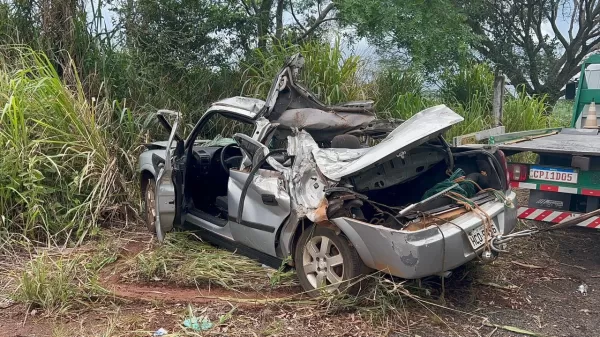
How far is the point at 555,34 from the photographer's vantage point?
1886cm

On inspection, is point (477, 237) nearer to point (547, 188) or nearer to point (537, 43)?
point (547, 188)

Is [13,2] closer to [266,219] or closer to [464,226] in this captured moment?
[266,219]

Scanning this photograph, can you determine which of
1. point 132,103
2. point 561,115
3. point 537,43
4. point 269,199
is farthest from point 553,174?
point 537,43

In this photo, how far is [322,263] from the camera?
4242mm

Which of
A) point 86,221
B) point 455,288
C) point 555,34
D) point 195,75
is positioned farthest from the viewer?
point 555,34

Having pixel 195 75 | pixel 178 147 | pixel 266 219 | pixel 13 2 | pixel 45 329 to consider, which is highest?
pixel 13 2

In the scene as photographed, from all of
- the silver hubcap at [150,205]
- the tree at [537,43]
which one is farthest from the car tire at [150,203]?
the tree at [537,43]

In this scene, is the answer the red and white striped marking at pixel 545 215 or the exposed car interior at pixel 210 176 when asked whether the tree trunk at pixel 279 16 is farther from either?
the red and white striped marking at pixel 545 215

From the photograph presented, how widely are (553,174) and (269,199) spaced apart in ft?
8.88

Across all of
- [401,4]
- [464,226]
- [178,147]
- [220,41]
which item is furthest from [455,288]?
[220,41]

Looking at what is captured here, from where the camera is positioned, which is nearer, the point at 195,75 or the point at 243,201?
the point at 243,201

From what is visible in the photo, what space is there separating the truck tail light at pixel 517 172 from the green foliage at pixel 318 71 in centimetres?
348

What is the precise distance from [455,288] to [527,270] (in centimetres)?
98

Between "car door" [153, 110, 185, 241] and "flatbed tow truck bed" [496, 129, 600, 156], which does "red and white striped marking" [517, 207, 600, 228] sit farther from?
"car door" [153, 110, 185, 241]
